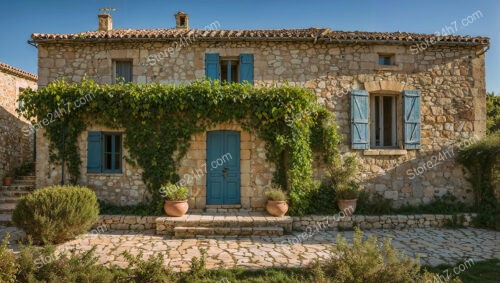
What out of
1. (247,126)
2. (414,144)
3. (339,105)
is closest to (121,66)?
(247,126)

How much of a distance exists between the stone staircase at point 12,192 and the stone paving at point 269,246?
4.26 feet

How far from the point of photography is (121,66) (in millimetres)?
9172

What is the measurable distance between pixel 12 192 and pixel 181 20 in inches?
306

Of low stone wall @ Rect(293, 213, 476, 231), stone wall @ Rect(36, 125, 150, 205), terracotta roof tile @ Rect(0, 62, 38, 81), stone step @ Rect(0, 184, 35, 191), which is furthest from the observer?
terracotta roof tile @ Rect(0, 62, 38, 81)

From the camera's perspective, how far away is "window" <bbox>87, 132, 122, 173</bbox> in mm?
8594

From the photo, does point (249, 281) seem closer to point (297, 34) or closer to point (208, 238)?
point (208, 238)

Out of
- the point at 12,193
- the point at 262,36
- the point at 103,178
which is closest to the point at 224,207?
the point at 103,178

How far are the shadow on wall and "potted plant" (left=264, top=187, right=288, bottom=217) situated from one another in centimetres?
935

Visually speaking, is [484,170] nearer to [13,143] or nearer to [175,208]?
[175,208]

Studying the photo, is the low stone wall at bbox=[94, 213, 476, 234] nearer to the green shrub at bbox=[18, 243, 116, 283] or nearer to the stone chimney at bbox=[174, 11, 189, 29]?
the green shrub at bbox=[18, 243, 116, 283]

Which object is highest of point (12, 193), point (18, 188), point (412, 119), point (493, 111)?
point (493, 111)

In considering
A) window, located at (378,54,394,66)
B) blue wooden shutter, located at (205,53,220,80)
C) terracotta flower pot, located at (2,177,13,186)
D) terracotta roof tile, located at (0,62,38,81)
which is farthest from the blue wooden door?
terracotta roof tile, located at (0,62,38,81)

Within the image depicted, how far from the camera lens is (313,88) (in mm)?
8984

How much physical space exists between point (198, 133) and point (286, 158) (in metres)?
2.57
